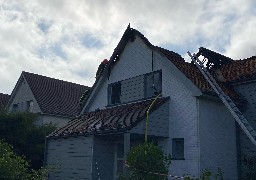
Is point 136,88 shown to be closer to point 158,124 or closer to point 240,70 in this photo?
point 158,124

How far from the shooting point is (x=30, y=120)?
76.6 feet

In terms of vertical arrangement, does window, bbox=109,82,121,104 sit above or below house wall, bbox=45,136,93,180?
above

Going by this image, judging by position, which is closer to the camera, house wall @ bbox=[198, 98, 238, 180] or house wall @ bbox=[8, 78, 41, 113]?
house wall @ bbox=[198, 98, 238, 180]

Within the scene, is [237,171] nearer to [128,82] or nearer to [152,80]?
[152,80]

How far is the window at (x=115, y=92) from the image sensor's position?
19.2 meters

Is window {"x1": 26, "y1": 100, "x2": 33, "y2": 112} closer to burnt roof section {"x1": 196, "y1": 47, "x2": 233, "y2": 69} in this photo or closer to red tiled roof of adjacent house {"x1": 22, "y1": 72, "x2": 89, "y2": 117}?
red tiled roof of adjacent house {"x1": 22, "y1": 72, "x2": 89, "y2": 117}

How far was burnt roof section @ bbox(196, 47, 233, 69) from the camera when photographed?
64.2 ft

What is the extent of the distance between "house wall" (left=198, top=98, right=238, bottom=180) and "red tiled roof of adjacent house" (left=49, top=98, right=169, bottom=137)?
7.15 feet

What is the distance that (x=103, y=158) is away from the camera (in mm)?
16219

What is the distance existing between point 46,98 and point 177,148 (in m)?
21.0

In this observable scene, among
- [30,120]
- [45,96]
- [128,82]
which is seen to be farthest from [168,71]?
[45,96]

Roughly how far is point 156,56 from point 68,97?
20635 mm

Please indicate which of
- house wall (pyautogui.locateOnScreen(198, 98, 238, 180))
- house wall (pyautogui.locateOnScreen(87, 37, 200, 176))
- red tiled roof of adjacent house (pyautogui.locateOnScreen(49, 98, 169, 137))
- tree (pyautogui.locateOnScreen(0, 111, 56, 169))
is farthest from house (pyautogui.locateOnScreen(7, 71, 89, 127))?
house wall (pyautogui.locateOnScreen(198, 98, 238, 180))

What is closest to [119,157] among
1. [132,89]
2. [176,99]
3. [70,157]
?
[70,157]
